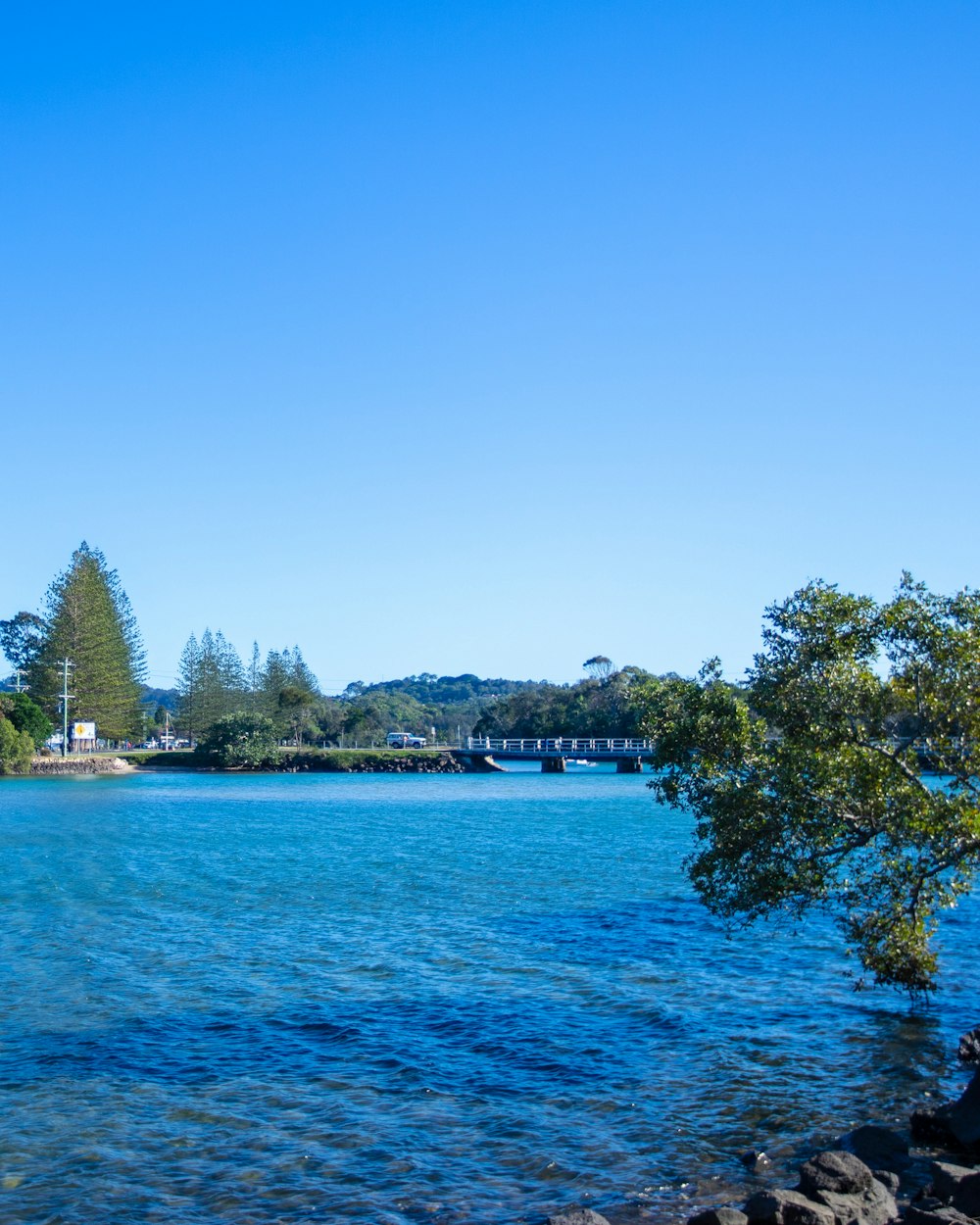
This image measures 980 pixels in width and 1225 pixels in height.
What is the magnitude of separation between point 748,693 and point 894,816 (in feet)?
9.94

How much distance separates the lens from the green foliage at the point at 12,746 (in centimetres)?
9869

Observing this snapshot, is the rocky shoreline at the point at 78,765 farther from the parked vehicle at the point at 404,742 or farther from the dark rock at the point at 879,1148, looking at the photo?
the dark rock at the point at 879,1148

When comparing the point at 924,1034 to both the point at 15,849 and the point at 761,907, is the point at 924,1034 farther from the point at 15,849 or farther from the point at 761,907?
the point at 15,849

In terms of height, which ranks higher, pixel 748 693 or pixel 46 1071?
pixel 748 693

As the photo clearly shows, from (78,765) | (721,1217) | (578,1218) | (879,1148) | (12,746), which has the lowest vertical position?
(879,1148)

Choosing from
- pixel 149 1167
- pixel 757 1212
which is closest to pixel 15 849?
pixel 149 1167

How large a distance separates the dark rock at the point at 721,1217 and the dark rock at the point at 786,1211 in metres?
0.19

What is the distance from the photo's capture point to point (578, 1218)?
10.7 meters

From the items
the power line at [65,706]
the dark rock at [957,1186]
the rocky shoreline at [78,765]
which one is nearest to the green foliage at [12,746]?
the rocky shoreline at [78,765]

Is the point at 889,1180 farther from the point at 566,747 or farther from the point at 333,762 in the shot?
the point at 333,762

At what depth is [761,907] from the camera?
1747 cm

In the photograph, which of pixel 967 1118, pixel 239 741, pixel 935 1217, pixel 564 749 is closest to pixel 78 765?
pixel 239 741

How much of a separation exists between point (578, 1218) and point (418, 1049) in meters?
7.67

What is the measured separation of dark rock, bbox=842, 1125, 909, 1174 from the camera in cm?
1250
